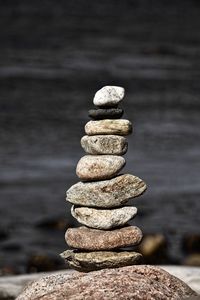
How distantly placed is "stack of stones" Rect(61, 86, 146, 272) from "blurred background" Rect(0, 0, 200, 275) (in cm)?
670

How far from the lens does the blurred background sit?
19.0 metres

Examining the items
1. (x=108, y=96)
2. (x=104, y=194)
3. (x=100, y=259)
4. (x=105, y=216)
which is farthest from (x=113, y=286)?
(x=108, y=96)

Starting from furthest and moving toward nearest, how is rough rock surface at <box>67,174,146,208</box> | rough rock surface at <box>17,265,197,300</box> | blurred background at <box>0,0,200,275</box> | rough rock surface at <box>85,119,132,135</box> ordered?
blurred background at <box>0,0,200,275</box>, rough rock surface at <box>85,119,132,135</box>, rough rock surface at <box>67,174,146,208</box>, rough rock surface at <box>17,265,197,300</box>

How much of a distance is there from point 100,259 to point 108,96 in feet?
4.27

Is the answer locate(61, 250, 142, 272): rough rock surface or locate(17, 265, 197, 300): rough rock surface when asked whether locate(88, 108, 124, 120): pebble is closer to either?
locate(61, 250, 142, 272): rough rock surface

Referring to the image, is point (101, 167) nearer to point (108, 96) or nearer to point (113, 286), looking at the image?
point (108, 96)

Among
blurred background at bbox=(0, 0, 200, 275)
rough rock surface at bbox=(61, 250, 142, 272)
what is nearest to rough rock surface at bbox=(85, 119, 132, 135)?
rough rock surface at bbox=(61, 250, 142, 272)

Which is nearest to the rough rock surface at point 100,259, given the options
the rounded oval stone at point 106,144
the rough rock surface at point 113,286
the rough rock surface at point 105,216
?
the rough rock surface at point 113,286

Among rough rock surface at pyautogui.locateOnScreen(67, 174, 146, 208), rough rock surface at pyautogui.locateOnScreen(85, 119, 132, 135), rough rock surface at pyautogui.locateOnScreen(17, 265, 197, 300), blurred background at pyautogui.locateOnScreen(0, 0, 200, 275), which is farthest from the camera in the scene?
blurred background at pyautogui.locateOnScreen(0, 0, 200, 275)

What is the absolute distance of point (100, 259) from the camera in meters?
10.1

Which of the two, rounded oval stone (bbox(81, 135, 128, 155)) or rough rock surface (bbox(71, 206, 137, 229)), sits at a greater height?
rounded oval stone (bbox(81, 135, 128, 155))

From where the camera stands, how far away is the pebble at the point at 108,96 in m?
10.1

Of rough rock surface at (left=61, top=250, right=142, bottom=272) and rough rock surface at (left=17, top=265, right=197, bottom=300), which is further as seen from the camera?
rough rock surface at (left=61, top=250, right=142, bottom=272)

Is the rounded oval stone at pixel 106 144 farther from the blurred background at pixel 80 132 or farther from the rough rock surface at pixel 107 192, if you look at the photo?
the blurred background at pixel 80 132
